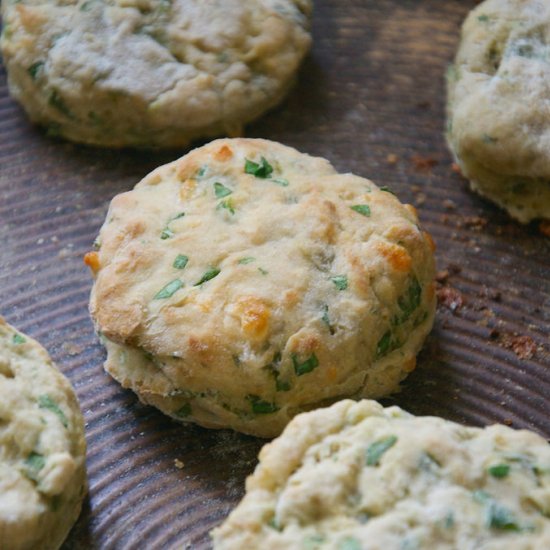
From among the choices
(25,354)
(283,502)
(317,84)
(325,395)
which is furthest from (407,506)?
(317,84)

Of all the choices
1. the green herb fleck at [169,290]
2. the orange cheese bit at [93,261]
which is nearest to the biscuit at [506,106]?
the green herb fleck at [169,290]

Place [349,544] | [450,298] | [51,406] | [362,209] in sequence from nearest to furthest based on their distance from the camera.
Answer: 1. [349,544]
2. [51,406]
3. [362,209]
4. [450,298]

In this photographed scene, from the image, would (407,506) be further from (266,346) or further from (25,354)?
(25,354)

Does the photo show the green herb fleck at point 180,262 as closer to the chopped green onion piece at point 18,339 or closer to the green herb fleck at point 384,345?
the chopped green onion piece at point 18,339

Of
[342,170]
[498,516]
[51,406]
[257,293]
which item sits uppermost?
[498,516]

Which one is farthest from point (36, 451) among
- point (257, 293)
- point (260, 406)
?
point (257, 293)

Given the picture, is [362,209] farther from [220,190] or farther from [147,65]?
[147,65]

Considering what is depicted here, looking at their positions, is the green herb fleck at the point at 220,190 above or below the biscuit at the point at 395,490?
below
